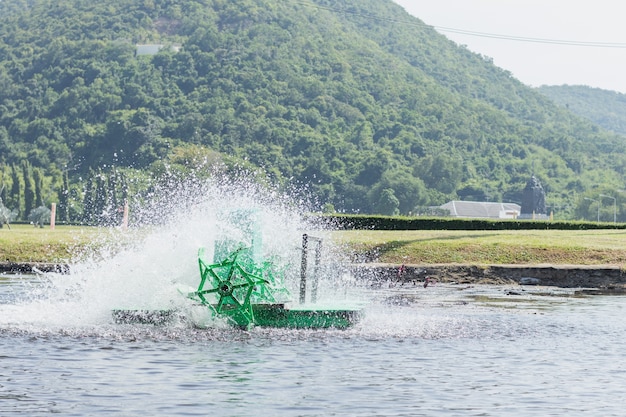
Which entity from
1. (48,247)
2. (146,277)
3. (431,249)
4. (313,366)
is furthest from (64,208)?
(313,366)

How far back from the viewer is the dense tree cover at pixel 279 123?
507 ft

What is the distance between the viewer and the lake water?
1179 cm

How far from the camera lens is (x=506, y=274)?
31.6 meters

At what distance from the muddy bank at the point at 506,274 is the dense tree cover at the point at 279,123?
103 metres

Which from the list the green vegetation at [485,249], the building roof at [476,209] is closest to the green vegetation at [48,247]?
the green vegetation at [485,249]

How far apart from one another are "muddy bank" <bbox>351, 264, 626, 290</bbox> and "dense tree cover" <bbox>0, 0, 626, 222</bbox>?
339 ft

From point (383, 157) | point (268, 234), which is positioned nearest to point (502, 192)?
point (383, 157)

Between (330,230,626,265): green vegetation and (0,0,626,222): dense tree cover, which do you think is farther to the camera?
(0,0,626,222): dense tree cover

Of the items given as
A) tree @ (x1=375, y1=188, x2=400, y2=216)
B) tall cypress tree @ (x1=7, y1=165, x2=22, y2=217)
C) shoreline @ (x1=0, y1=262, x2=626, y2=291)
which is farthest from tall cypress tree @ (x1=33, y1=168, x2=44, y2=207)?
shoreline @ (x1=0, y1=262, x2=626, y2=291)

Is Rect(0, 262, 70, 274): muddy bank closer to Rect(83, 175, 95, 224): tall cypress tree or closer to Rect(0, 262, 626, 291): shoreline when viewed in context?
Rect(0, 262, 626, 291): shoreline

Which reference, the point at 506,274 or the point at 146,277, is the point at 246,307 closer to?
the point at 146,277

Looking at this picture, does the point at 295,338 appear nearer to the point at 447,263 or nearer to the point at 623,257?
the point at 447,263

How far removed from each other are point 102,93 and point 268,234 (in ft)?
502

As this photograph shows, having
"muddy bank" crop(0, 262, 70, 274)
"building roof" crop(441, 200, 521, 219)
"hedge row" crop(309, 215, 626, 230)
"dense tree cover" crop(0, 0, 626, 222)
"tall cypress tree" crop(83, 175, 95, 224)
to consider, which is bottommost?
"muddy bank" crop(0, 262, 70, 274)
